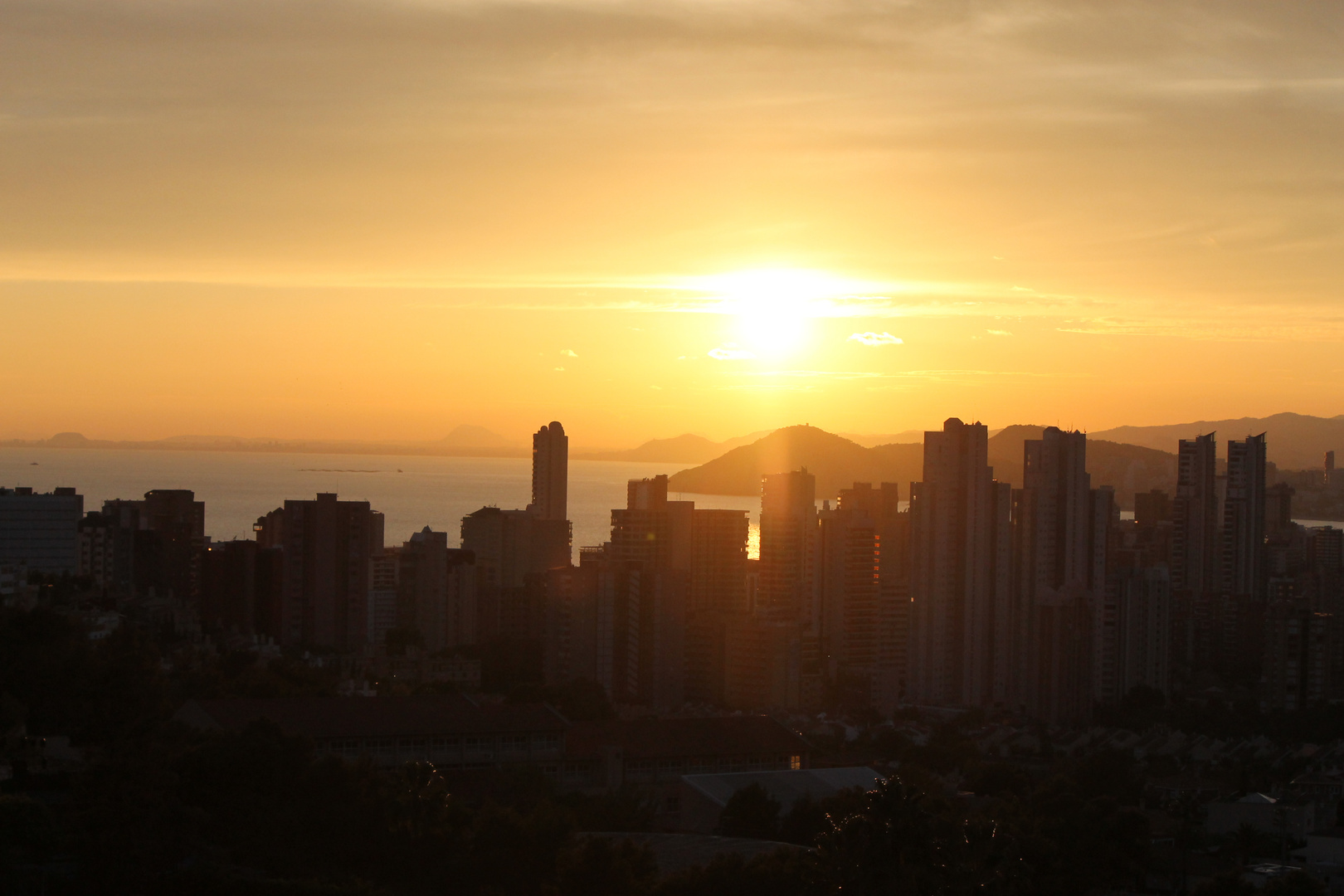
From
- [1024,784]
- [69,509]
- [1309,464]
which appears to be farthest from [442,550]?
[1309,464]

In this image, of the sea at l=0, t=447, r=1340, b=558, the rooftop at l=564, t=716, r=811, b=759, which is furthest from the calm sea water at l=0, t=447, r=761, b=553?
the rooftop at l=564, t=716, r=811, b=759

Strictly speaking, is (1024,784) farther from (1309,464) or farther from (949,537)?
(1309,464)

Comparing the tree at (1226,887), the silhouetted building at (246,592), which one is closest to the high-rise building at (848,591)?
the silhouetted building at (246,592)

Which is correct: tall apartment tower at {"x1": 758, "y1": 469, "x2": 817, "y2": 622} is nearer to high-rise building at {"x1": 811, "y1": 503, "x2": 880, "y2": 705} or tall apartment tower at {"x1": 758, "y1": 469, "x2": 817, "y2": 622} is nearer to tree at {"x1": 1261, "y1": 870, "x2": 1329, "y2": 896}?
high-rise building at {"x1": 811, "y1": 503, "x2": 880, "y2": 705}

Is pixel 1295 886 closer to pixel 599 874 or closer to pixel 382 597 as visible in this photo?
pixel 599 874

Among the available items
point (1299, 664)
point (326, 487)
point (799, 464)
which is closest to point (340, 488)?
point (326, 487)

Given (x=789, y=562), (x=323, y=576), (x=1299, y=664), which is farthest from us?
(x=789, y=562)

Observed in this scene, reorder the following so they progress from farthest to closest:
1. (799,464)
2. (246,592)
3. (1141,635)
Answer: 1. (799,464)
2. (1141,635)
3. (246,592)

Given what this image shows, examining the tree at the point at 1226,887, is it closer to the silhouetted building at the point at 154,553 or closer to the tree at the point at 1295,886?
the tree at the point at 1295,886
